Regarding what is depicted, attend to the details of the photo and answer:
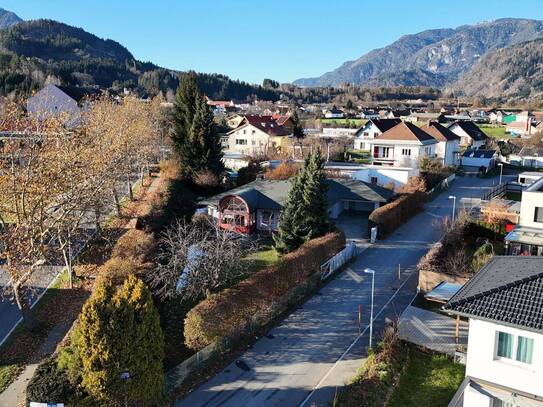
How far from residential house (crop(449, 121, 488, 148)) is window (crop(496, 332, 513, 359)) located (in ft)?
243

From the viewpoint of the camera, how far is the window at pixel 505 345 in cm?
1396

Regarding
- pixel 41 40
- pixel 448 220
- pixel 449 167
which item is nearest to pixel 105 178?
pixel 448 220

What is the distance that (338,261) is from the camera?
3014 cm

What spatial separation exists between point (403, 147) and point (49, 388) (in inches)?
2013

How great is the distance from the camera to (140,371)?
16156 millimetres

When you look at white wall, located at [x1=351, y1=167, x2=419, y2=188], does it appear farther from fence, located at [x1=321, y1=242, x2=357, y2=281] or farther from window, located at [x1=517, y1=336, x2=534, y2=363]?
window, located at [x1=517, y1=336, x2=534, y2=363]

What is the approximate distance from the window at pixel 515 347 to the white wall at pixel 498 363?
0.12 meters

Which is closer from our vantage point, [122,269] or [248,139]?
[122,269]

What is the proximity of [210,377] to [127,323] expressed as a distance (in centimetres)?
473

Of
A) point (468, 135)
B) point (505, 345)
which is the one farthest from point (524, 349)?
point (468, 135)

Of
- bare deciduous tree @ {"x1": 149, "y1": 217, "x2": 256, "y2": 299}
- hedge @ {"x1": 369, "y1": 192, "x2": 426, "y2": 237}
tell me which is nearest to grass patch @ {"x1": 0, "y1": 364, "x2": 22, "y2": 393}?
bare deciduous tree @ {"x1": 149, "y1": 217, "x2": 256, "y2": 299}

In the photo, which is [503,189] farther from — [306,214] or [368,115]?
[368,115]

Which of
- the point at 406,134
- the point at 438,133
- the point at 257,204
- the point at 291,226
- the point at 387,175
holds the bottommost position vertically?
the point at 291,226

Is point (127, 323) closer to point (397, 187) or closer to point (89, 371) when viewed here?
point (89, 371)
